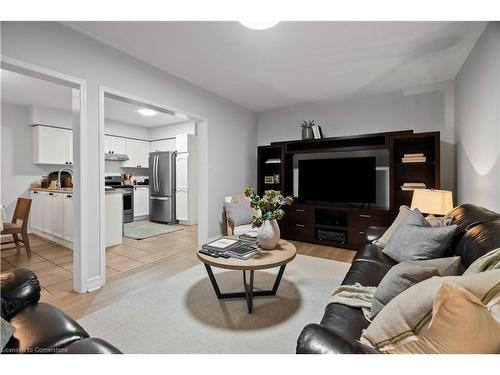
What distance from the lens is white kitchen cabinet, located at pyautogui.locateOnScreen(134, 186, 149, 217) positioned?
6059 mm

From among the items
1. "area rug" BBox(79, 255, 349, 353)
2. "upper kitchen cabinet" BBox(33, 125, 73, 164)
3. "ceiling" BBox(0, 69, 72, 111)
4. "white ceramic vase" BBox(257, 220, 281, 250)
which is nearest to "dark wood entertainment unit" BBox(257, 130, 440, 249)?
"area rug" BBox(79, 255, 349, 353)

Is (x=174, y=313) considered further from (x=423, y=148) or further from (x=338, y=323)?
(x=423, y=148)

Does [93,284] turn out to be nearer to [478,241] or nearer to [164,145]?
[478,241]

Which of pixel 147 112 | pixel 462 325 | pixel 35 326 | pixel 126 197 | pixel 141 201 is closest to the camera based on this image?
pixel 462 325

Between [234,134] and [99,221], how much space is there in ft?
9.04

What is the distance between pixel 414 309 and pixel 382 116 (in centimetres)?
383

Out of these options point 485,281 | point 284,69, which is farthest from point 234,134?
point 485,281

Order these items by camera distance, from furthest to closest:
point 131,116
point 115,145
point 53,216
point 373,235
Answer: point 115,145 → point 131,116 → point 53,216 → point 373,235

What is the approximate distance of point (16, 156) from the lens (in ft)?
15.0

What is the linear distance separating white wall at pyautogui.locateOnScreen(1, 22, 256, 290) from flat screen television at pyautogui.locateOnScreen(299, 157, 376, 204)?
4.14ft

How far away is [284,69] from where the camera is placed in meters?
3.10

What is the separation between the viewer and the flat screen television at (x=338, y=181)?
3756mm

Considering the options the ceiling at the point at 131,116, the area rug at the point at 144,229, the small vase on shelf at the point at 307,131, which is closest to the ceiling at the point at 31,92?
the ceiling at the point at 131,116

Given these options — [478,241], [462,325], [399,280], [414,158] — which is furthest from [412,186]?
[462,325]
